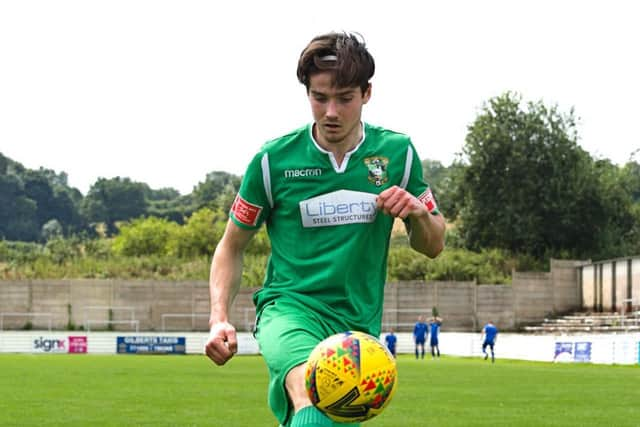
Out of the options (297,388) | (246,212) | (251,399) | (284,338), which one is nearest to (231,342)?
(284,338)

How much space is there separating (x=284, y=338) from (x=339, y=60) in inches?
56.5

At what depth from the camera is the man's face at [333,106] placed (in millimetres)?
5910

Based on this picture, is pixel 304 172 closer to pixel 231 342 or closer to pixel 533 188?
pixel 231 342

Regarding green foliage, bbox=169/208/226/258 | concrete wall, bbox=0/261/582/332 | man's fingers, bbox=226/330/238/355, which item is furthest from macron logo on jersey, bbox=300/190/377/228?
green foliage, bbox=169/208/226/258

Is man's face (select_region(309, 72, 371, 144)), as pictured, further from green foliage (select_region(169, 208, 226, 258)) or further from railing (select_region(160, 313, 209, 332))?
green foliage (select_region(169, 208, 226, 258))

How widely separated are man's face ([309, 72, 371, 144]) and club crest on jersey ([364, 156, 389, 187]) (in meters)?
0.20

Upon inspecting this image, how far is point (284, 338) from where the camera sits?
5.81 metres

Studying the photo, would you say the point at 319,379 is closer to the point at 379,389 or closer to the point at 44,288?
the point at 379,389

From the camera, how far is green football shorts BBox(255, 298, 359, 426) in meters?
5.69

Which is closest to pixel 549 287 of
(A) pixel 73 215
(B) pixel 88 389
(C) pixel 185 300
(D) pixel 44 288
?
(C) pixel 185 300

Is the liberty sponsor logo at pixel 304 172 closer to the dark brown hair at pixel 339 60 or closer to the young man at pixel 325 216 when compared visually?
the young man at pixel 325 216

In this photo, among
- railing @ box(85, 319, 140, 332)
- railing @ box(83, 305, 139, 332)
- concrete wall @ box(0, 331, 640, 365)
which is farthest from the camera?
railing @ box(83, 305, 139, 332)

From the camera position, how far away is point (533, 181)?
8250 cm

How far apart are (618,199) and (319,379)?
84.4 metres
